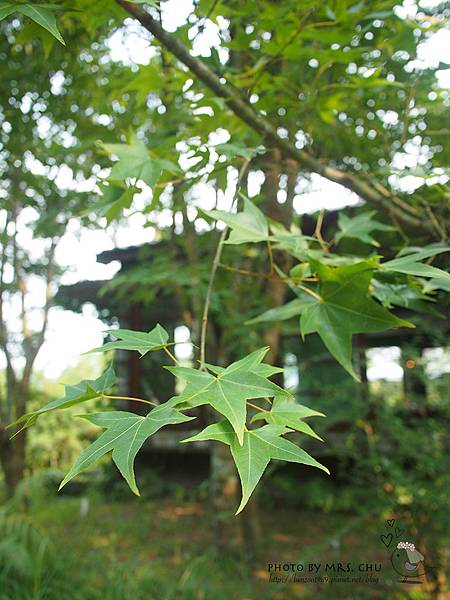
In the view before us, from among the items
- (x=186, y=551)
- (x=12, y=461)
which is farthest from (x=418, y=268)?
(x=186, y=551)

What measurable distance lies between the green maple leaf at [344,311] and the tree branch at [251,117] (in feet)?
1.47

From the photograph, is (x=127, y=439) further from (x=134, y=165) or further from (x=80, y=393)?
(x=134, y=165)

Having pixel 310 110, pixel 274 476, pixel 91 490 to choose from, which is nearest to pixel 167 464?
pixel 91 490

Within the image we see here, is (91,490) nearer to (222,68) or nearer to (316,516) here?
(316,516)

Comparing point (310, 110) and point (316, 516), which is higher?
point (310, 110)

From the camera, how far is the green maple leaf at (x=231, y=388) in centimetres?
55

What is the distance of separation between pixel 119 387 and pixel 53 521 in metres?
2.20

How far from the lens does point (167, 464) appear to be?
24.7ft

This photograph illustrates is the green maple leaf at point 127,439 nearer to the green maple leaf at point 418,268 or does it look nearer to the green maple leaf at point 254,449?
the green maple leaf at point 254,449

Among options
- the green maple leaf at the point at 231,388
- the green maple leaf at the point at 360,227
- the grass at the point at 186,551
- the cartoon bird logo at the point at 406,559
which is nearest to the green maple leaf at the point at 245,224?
the green maple leaf at the point at 231,388

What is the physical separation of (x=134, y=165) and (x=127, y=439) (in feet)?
1.92

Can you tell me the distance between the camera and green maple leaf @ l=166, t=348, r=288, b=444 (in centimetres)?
55

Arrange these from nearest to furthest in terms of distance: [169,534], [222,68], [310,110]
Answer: [222,68], [310,110], [169,534]

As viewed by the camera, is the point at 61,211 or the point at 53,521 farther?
the point at 53,521
